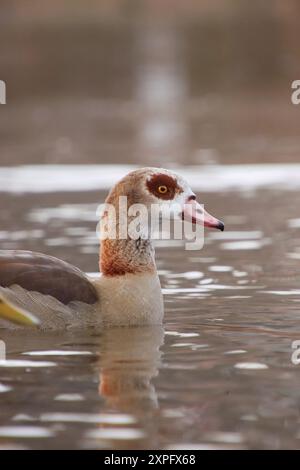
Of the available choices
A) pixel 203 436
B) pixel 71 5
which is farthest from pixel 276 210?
pixel 71 5

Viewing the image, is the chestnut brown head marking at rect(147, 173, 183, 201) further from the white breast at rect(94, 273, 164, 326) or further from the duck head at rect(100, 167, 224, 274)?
the white breast at rect(94, 273, 164, 326)

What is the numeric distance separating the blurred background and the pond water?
274 inches

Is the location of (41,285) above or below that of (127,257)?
below

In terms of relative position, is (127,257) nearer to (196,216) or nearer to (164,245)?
(196,216)

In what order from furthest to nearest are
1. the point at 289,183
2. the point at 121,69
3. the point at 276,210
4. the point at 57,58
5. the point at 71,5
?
the point at 71,5 → the point at 57,58 → the point at 121,69 → the point at 289,183 → the point at 276,210

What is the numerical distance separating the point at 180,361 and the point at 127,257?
1417 mm

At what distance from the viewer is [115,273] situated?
10211 millimetres

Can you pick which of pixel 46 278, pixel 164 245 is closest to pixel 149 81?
pixel 164 245

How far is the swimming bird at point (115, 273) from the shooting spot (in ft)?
32.2

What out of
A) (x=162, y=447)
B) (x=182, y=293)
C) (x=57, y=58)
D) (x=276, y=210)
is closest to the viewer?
(x=162, y=447)

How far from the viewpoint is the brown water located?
25.0ft

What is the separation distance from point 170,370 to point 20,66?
92.4 feet

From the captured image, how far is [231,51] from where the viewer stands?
124 ft

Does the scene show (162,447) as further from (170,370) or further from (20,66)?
(20,66)
